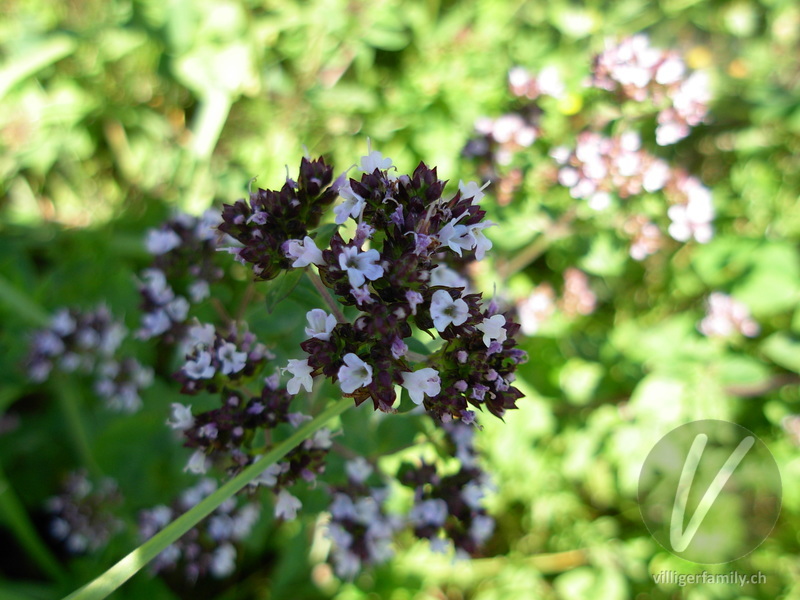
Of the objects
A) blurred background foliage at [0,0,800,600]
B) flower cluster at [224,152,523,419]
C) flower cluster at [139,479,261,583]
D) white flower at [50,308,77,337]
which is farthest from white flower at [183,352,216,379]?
white flower at [50,308,77,337]

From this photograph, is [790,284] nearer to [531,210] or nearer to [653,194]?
[653,194]

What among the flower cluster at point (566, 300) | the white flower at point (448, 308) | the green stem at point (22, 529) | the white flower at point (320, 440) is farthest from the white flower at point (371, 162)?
the green stem at point (22, 529)

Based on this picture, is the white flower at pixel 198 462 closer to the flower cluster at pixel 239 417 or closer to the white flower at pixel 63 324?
the flower cluster at pixel 239 417

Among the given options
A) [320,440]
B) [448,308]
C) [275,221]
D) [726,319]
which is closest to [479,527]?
[320,440]

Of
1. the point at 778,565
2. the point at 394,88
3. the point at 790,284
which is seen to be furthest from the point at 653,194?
the point at 778,565

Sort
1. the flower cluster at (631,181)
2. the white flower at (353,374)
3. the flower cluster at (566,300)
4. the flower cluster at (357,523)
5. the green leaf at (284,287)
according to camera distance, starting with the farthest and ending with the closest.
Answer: the flower cluster at (566,300), the flower cluster at (631,181), the flower cluster at (357,523), the green leaf at (284,287), the white flower at (353,374)

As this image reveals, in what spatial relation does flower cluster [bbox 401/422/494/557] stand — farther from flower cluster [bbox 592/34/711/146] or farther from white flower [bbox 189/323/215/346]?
flower cluster [bbox 592/34/711/146]
